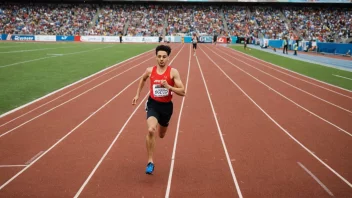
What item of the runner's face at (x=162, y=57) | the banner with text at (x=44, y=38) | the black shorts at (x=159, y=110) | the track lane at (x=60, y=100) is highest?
the banner with text at (x=44, y=38)

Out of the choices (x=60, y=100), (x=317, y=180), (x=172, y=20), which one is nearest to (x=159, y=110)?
(x=317, y=180)

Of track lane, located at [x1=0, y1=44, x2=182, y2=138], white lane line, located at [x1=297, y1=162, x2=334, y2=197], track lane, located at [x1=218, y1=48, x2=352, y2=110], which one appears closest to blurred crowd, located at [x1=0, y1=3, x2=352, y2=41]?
track lane, located at [x1=218, y1=48, x2=352, y2=110]

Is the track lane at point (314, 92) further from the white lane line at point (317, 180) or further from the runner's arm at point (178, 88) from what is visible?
the runner's arm at point (178, 88)

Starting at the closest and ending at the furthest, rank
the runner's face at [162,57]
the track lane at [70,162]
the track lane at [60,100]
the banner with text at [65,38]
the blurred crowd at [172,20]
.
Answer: the track lane at [70,162]
the runner's face at [162,57]
the track lane at [60,100]
the banner with text at [65,38]
the blurred crowd at [172,20]

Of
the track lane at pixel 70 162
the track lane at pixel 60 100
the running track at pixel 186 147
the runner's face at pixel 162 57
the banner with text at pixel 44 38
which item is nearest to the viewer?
the track lane at pixel 70 162

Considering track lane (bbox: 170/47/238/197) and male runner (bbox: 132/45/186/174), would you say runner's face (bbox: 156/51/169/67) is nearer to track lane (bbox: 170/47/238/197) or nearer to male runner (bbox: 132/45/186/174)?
male runner (bbox: 132/45/186/174)

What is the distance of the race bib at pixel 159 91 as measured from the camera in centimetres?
488

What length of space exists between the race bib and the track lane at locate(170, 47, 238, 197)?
1.27 m

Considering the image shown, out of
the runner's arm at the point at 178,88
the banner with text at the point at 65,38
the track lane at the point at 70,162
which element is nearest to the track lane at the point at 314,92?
the track lane at the point at 70,162

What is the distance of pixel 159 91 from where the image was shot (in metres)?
4.91

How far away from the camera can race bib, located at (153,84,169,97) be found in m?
4.88

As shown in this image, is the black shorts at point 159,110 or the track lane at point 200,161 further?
the black shorts at point 159,110

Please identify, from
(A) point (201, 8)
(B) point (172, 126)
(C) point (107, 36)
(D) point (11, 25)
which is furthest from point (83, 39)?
(B) point (172, 126)

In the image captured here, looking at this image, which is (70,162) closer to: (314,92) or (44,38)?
(314,92)
